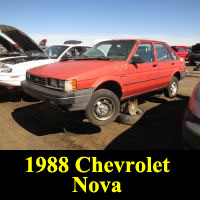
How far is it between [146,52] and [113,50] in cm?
79

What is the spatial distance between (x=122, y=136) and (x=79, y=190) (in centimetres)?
149

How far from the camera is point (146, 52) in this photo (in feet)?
15.1

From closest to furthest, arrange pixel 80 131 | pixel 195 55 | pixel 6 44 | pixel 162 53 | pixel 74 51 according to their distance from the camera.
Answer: pixel 80 131 → pixel 162 53 → pixel 74 51 → pixel 6 44 → pixel 195 55

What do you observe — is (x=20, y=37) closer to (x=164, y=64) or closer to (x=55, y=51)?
(x=55, y=51)

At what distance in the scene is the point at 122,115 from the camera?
4109 millimetres

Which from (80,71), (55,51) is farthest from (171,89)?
(55,51)

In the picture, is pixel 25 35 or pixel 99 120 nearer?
pixel 99 120

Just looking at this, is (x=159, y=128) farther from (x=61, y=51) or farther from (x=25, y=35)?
(x=25, y=35)

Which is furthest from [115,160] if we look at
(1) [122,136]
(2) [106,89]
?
(2) [106,89]

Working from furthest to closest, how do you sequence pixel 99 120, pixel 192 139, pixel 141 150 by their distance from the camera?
pixel 99 120 < pixel 141 150 < pixel 192 139

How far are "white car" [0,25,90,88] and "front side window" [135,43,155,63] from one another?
265 cm

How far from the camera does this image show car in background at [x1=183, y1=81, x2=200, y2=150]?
2.08 metres

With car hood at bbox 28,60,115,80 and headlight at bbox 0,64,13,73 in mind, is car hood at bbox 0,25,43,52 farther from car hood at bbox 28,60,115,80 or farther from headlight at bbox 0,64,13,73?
car hood at bbox 28,60,115,80

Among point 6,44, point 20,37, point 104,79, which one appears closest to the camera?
point 104,79
